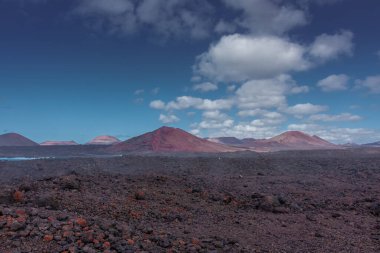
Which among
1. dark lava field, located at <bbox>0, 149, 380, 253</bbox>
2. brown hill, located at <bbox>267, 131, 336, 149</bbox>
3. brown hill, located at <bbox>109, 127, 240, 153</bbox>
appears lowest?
dark lava field, located at <bbox>0, 149, 380, 253</bbox>

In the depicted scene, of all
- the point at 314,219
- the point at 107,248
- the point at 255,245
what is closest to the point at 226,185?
the point at 314,219

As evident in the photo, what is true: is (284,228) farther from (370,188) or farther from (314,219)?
(370,188)

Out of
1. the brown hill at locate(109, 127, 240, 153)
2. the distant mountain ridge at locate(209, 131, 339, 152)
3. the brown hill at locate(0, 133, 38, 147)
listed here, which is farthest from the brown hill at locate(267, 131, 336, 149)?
the brown hill at locate(0, 133, 38, 147)

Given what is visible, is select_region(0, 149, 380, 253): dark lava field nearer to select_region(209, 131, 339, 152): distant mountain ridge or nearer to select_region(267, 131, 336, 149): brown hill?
select_region(209, 131, 339, 152): distant mountain ridge

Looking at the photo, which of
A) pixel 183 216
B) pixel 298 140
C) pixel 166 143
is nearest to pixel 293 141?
pixel 298 140

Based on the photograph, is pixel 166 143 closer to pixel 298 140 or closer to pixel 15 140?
pixel 15 140

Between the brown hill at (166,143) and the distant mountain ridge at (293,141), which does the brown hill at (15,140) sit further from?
the distant mountain ridge at (293,141)
